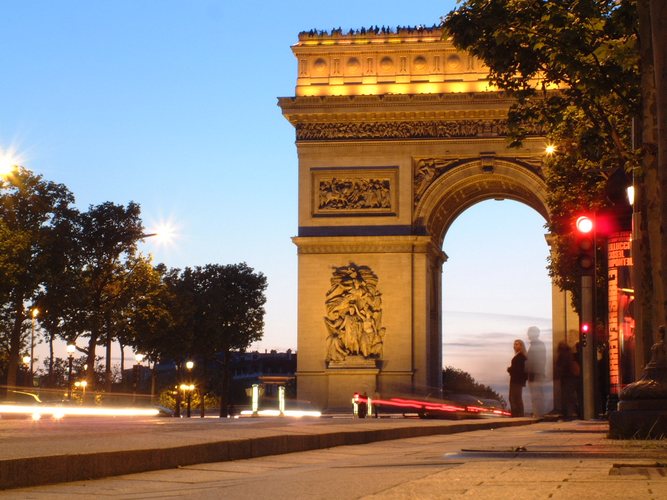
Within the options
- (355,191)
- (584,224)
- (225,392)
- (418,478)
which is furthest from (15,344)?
(418,478)

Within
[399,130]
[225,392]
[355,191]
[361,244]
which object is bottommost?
[225,392]

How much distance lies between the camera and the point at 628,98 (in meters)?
19.9

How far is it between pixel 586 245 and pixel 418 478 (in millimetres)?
13962

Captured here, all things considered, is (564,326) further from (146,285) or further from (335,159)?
(146,285)

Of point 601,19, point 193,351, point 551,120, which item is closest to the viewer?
point 601,19

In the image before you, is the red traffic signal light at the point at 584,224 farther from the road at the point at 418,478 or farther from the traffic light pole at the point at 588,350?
the road at the point at 418,478

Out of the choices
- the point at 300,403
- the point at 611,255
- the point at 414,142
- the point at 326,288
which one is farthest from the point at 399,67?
the point at 611,255

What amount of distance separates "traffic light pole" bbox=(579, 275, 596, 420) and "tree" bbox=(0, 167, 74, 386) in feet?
97.7

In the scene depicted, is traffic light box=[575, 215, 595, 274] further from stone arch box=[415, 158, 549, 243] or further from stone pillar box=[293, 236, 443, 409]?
stone pillar box=[293, 236, 443, 409]

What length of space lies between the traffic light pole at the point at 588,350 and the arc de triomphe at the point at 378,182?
24315 mm

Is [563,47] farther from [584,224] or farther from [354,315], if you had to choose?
[354,315]

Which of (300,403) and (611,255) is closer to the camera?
(611,255)

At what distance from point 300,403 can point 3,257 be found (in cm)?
1235

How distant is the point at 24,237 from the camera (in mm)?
52094
